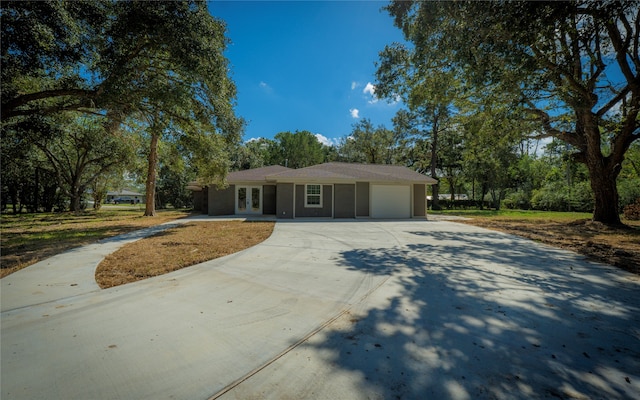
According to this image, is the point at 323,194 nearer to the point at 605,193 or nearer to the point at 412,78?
the point at 412,78

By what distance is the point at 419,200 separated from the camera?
57.8 ft

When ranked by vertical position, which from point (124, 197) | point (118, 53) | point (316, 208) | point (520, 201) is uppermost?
point (118, 53)

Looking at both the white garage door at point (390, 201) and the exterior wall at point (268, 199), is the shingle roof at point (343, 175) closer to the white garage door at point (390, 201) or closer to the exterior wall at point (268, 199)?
the white garage door at point (390, 201)

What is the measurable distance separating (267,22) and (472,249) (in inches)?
396

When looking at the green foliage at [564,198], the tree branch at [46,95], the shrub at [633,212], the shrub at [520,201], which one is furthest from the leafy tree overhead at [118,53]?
the shrub at [520,201]

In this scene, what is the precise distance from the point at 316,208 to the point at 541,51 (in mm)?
11594

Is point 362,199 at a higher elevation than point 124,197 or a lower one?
lower

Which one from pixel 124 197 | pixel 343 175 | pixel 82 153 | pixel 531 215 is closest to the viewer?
pixel 343 175

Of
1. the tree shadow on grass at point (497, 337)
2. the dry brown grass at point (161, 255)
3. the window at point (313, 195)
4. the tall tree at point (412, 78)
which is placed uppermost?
the tall tree at point (412, 78)

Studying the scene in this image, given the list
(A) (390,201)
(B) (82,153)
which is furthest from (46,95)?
(B) (82,153)

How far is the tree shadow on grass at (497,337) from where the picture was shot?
191 cm

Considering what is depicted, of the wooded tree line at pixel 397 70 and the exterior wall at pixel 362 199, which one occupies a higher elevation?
the wooded tree line at pixel 397 70

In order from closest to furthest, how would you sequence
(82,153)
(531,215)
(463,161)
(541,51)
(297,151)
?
1. (541,51)
2. (531,215)
3. (82,153)
4. (463,161)
5. (297,151)

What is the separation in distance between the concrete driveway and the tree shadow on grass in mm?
15
